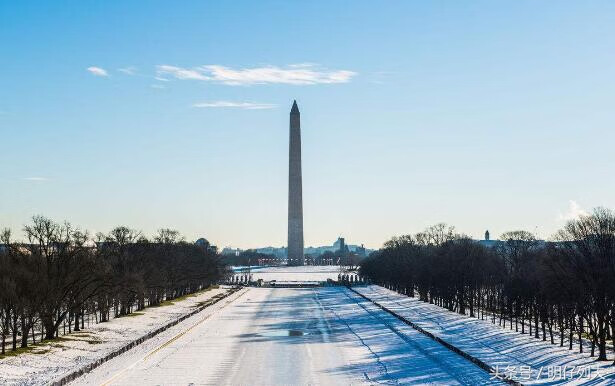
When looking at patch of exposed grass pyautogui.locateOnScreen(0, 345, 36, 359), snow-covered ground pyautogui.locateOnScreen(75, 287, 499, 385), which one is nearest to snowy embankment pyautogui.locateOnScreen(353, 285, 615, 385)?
snow-covered ground pyautogui.locateOnScreen(75, 287, 499, 385)

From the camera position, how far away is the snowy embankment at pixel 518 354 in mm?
44781

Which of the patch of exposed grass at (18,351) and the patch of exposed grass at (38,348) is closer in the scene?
the patch of exposed grass at (18,351)

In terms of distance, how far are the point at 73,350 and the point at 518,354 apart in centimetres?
2851

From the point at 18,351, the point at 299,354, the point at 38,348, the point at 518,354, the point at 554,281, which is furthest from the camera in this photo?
the point at 554,281

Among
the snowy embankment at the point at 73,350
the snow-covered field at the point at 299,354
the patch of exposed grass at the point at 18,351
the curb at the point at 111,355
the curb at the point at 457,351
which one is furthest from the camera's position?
the patch of exposed grass at the point at 18,351

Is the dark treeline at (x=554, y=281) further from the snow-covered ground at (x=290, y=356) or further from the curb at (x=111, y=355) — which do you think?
the curb at (x=111, y=355)

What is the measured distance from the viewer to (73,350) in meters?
55.8

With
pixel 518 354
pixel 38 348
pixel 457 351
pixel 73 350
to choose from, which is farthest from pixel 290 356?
pixel 38 348

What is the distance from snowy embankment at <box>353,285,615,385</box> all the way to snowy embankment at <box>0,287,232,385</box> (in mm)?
23256

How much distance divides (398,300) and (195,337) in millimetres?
59018

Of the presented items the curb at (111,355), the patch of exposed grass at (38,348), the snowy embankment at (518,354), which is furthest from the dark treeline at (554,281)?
the patch of exposed grass at (38,348)

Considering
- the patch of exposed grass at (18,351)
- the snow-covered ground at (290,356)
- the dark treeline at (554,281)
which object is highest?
the dark treeline at (554,281)

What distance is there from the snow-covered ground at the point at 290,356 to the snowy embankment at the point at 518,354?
5.64 ft

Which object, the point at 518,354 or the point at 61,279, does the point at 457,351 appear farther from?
the point at 61,279
